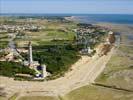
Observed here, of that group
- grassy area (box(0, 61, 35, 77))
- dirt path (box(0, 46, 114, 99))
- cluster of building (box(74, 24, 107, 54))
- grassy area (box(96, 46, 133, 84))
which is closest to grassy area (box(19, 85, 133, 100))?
dirt path (box(0, 46, 114, 99))

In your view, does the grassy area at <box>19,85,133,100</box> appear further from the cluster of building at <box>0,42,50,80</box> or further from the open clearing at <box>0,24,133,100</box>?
the cluster of building at <box>0,42,50,80</box>

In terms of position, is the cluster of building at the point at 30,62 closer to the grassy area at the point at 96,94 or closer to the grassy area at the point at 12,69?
the grassy area at the point at 12,69

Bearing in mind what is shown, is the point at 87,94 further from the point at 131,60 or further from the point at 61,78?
the point at 131,60

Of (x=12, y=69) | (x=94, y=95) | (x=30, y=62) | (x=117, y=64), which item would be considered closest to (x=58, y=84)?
(x=94, y=95)

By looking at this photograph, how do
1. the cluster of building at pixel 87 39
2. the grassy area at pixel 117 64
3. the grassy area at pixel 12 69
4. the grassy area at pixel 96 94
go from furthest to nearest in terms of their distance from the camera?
1. the cluster of building at pixel 87 39
2. the grassy area at pixel 12 69
3. the grassy area at pixel 117 64
4. the grassy area at pixel 96 94

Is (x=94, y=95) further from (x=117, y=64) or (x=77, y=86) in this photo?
(x=117, y=64)

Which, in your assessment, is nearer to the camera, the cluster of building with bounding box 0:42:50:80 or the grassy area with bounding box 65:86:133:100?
the grassy area with bounding box 65:86:133:100

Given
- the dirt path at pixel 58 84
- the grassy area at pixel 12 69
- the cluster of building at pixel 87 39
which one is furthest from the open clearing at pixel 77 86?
the cluster of building at pixel 87 39

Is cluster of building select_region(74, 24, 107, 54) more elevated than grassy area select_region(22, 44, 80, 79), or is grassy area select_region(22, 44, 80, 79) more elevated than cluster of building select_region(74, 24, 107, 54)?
grassy area select_region(22, 44, 80, 79)

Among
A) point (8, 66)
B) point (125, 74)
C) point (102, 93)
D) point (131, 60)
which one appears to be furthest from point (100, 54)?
point (102, 93)
